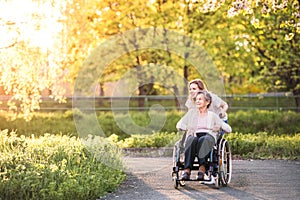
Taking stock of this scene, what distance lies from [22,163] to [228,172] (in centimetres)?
287

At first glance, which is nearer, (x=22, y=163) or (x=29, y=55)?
(x=22, y=163)

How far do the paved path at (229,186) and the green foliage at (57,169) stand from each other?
0.31m

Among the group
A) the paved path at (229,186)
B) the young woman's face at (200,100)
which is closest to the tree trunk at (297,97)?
the paved path at (229,186)

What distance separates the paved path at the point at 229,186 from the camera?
828 cm

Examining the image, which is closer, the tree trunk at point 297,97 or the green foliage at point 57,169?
the green foliage at point 57,169

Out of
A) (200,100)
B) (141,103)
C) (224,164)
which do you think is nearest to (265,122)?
(141,103)

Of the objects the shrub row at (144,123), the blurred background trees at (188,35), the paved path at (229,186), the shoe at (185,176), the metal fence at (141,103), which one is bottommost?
the paved path at (229,186)

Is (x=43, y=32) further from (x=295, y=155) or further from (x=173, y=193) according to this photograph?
(x=173, y=193)

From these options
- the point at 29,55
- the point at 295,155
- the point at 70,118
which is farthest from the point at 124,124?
the point at 295,155

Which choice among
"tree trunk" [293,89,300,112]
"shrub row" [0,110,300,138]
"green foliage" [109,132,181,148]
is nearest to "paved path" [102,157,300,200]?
"green foliage" [109,132,181,148]

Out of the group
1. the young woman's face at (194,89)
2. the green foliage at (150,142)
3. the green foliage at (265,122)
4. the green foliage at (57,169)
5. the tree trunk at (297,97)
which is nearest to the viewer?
the green foliage at (57,169)

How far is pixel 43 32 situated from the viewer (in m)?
14.9

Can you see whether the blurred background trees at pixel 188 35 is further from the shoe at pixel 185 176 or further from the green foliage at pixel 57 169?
the shoe at pixel 185 176

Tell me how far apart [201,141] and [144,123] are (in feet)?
46.1
